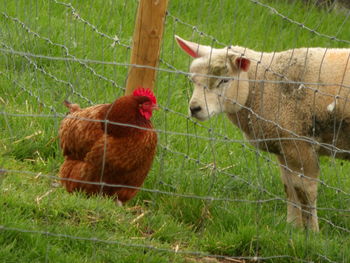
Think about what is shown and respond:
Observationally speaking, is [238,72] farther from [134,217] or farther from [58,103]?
[58,103]

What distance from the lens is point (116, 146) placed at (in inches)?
217

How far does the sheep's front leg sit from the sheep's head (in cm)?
57

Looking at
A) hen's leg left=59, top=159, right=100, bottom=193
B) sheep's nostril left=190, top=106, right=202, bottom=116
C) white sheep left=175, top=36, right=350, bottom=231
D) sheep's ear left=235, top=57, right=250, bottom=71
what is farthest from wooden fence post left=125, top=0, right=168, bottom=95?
hen's leg left=59, top=159, right=100, bottom=193

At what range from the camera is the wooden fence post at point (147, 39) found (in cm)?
567

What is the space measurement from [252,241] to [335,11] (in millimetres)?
6406

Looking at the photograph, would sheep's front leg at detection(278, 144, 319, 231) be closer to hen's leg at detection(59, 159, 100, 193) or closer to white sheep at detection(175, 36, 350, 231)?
white sheep at detection(175, 36, 350, 231)

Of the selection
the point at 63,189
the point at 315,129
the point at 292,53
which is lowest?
the point at 63,189

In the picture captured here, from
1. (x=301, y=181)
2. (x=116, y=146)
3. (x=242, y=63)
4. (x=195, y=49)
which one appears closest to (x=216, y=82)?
(x=242, y=63)

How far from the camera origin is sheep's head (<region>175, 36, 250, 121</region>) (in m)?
5.73

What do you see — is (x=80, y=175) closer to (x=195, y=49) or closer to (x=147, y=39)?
(x=147, y=39)

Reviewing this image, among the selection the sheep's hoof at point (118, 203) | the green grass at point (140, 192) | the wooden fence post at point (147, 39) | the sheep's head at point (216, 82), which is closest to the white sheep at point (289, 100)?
the sheep's head at point (216, 82)

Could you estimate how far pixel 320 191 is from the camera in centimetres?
663

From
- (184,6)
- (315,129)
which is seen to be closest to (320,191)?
(315,129)

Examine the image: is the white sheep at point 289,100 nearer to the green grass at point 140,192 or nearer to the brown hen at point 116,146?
the green grass at point 140,192
